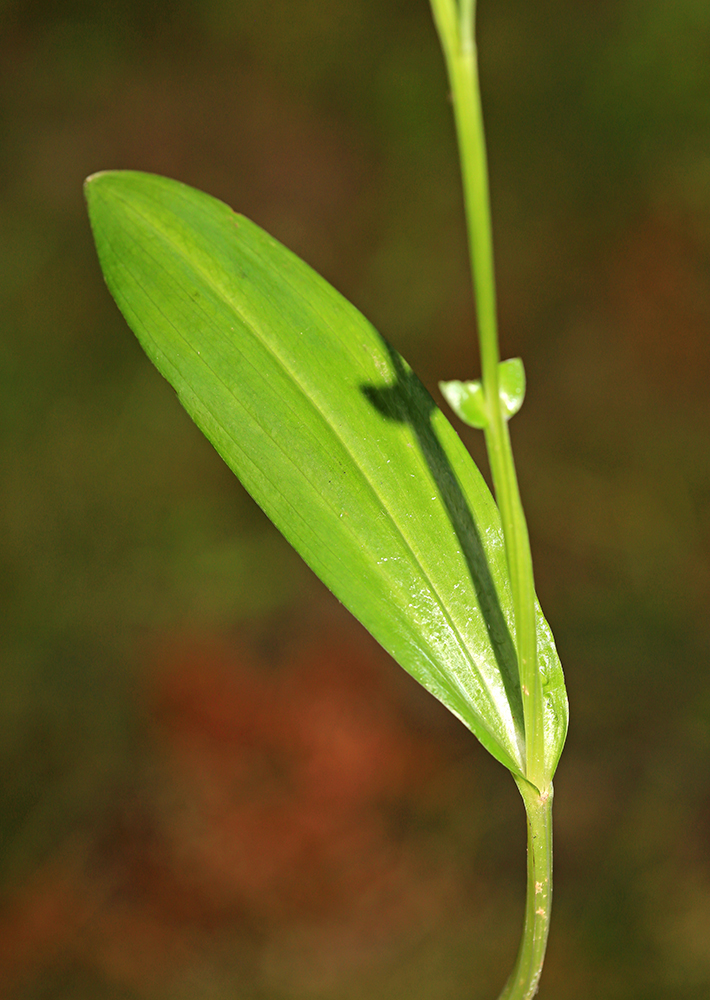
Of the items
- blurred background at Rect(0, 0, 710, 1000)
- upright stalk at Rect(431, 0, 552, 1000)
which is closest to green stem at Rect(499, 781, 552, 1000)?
upright stalk at Rect(431, 0, 552, 1000)

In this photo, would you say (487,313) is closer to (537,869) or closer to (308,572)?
(537,869)

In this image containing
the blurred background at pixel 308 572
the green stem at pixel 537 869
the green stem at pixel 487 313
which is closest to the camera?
the green stem at pixel 487 313

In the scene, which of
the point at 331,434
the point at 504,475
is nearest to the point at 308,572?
the point at 331,434

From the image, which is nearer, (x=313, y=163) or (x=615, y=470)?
(x=615, y=470)

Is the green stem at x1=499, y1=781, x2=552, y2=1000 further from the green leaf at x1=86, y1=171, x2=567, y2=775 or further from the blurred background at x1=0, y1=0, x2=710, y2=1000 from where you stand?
the blurred background at x1=0, y1=0, x2=710, y2=1000

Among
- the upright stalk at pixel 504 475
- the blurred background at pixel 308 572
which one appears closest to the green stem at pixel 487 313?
the upright stalk at pixel 504 475

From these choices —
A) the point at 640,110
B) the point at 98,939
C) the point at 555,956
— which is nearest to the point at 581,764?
the point at 555,956

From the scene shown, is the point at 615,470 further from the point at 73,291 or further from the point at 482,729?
the point at 482,729

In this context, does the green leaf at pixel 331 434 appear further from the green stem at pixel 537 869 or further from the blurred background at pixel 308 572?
the blurred background at pixel 308 572
